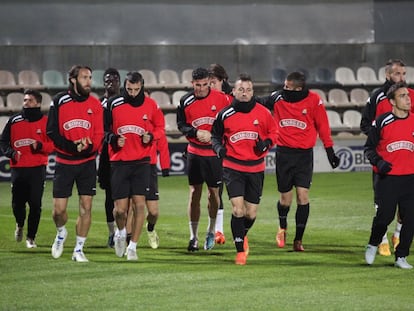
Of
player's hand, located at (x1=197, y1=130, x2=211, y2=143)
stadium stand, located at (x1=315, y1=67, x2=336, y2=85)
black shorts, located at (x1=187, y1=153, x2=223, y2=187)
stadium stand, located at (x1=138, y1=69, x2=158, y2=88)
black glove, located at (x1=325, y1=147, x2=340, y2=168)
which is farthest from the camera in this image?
stadium stand, located at (x1=315, y1=67, x2=336, y2=85)

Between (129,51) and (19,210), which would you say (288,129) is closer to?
(19,210)

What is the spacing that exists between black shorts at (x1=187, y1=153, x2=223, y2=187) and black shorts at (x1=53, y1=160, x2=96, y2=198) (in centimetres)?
173

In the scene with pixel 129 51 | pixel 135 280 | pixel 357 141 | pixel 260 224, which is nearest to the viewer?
pixel 135 280

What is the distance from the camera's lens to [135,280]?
35.7ft

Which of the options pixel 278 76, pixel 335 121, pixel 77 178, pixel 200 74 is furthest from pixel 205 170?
pixel 335 121

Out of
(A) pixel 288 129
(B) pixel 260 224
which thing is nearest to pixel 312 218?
(B) pixel 260 224

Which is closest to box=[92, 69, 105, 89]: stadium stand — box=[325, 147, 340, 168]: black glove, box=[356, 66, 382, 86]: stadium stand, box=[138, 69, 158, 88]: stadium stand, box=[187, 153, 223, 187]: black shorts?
box=[138, 69, 158, 88]: stadium stand

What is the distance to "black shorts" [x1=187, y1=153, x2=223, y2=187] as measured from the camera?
44.9 feet

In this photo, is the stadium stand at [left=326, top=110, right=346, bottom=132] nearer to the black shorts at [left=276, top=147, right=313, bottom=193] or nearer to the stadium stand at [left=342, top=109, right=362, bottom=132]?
the stadium stand at [left=342, top=109, right=362, bottom=132]

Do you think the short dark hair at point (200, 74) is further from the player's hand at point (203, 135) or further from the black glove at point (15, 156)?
the black glove at point (15, 156)

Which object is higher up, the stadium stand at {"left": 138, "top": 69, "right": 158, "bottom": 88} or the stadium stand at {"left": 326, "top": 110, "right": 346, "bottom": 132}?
the stadium stand at {"left": 138, "top": 69, "right": 158, "bottom": 88}

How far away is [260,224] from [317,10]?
578 inches

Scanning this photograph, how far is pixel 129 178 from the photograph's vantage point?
1248 centimetres

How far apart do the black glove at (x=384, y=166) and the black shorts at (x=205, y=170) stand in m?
2.74
